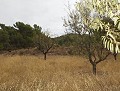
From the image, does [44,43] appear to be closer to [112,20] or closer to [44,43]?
[44,43]

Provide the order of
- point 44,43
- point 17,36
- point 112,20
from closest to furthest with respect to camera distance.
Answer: point 112,20
point 44,43
point 17,36

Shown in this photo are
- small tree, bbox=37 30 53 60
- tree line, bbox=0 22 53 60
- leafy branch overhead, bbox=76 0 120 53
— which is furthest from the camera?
tree line, bbox=0 22 53 60

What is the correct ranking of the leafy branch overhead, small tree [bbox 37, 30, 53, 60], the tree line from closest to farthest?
the leafy branch overhead
small tree [bbox 37, 30, 53, 60]
the tree line

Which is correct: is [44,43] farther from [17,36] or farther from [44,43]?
[17,36]

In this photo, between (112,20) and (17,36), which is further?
(17,36)

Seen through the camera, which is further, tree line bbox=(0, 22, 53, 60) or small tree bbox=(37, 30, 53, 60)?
tree line bbox=(0, 22, 53, 60)

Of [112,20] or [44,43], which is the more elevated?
[112,20]

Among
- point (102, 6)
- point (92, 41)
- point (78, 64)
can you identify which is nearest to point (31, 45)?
point (78, 64)

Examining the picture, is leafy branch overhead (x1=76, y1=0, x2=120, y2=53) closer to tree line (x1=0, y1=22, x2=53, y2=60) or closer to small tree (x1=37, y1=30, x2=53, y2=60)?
small tree (x1=37, y1=30, x2=53, y2=60)

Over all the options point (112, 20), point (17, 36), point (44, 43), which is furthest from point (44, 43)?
point (112, 20)

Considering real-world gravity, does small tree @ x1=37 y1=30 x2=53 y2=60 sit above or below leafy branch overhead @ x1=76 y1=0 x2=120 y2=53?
below

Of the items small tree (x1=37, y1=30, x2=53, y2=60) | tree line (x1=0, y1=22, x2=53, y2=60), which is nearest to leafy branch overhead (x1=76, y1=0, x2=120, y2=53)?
small tree (x1=37, y1=30, x2=53, y2=60)

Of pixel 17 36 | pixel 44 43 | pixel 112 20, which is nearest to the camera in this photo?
pixel 112 20

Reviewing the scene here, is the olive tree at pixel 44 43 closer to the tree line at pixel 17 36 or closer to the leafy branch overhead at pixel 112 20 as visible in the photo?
the tree line at pixel 17 36
